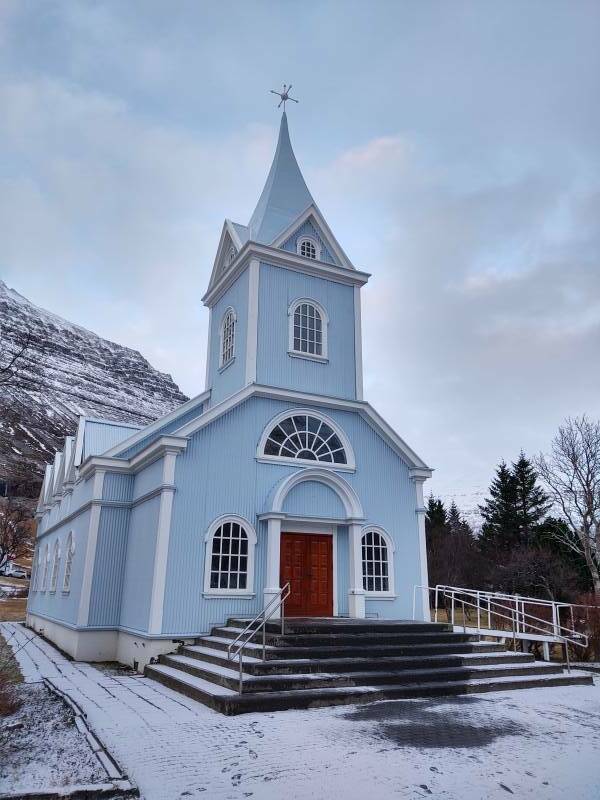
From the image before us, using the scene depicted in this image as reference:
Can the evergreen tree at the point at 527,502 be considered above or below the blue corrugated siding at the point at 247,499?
above

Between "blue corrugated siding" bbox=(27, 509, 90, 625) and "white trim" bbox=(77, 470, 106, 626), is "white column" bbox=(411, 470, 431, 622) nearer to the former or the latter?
"white trim" bbox=(77, 470, 106, 626)

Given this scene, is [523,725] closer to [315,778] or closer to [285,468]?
[315,778]

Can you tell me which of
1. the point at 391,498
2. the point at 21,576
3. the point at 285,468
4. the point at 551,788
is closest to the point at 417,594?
the point at 391,498

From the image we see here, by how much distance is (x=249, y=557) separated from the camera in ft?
44.8

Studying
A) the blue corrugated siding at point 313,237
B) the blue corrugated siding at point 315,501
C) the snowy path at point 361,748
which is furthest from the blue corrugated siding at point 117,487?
the blue corrugated siding at point 313,237

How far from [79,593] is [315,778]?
11.5 m

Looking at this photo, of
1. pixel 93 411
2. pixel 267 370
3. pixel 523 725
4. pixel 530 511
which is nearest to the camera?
pixel 523 725

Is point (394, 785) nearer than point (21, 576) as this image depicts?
Yes

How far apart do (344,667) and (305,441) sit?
20.8ft

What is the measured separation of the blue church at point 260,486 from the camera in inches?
522

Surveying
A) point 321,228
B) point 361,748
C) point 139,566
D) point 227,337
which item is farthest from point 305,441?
point 361,748

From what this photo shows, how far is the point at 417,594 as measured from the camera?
50.8 ft

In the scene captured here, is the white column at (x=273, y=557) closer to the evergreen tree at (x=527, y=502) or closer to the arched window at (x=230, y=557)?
the arched window at (x=230, y=557)

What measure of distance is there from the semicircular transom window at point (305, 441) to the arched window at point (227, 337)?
298 cm
